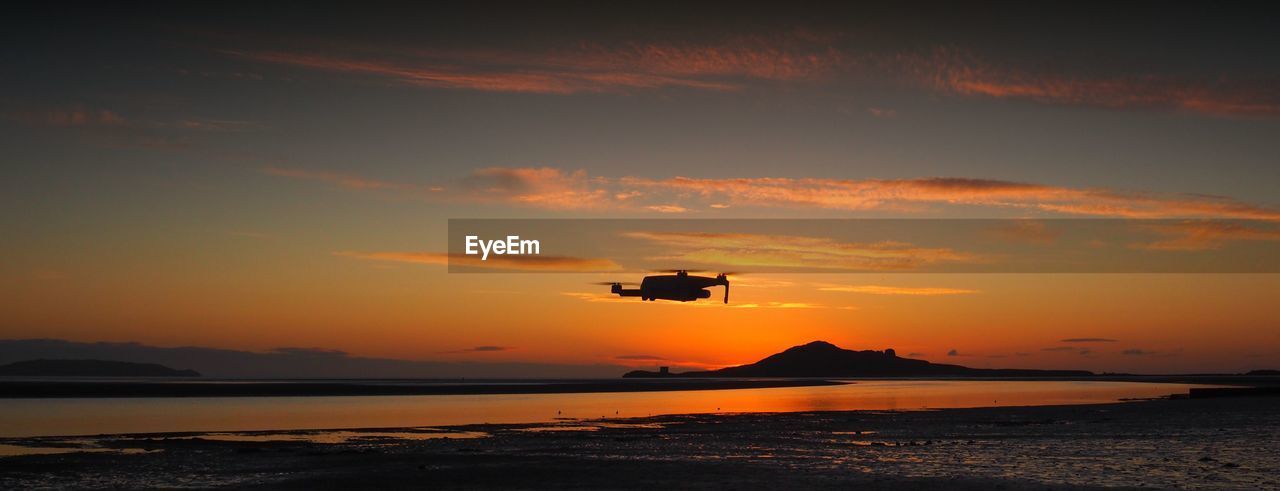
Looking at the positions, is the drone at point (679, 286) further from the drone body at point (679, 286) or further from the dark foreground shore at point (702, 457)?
the dark foreground shore at point (702, 457)

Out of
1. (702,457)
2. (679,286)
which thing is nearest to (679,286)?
(679,286)

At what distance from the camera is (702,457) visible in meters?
39.3

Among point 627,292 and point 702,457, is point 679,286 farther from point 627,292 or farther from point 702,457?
point 702,457

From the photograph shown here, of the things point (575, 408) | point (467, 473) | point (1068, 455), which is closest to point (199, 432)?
point (467, 473)

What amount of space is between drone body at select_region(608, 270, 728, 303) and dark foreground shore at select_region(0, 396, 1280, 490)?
2243 cm

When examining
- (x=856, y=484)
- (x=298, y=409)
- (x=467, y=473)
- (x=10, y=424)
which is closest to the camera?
(x=856, y=484)

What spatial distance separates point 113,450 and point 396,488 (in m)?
18.6

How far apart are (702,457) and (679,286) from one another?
1661 inches

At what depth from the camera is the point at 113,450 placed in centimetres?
4275

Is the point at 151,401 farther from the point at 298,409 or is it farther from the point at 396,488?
the point at 396,488

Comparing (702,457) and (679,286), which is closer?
(702,457)

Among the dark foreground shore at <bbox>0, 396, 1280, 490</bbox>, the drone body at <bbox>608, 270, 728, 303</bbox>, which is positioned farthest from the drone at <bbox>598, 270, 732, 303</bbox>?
the dark foreground shore at <bbox>0, 396, 1280, 490</bbox>

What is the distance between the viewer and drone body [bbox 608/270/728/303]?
81.2 meters

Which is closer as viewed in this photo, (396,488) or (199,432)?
(396,488)
